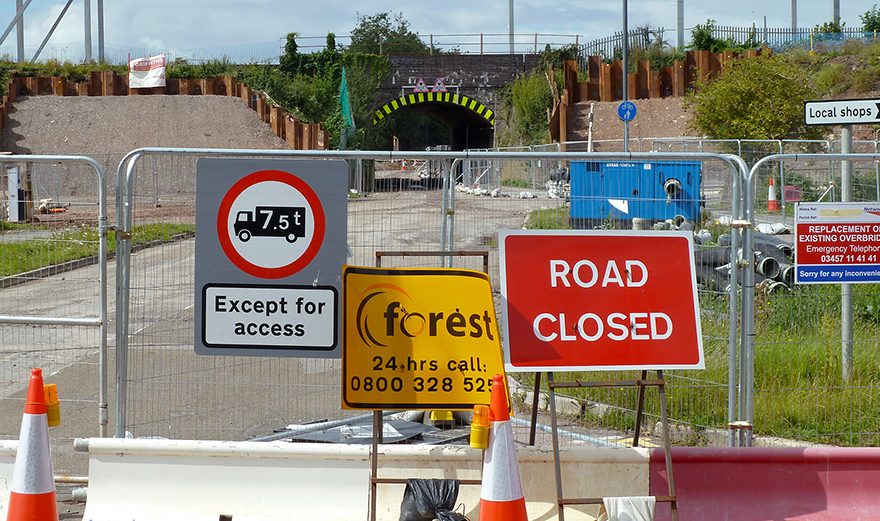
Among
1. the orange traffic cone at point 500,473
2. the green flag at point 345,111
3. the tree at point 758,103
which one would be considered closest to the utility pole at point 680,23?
the green flag at point 345,111

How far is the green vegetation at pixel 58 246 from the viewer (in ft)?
22.7

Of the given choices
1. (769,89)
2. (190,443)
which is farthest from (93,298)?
(769,89)

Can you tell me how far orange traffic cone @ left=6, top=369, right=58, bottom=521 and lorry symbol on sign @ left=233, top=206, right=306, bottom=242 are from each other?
60.7 inches

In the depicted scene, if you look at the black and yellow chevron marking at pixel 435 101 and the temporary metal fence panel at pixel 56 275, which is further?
the black and yellow chevron marking at pixel 435 101

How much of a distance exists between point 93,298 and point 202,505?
2102 mm

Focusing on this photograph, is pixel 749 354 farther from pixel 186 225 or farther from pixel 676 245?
pixel 186 225

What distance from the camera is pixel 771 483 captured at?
602cm

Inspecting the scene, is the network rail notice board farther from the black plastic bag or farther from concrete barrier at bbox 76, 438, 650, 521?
the black plastic bag

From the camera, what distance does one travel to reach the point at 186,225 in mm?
7000

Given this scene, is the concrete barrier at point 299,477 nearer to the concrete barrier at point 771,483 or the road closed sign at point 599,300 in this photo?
the concrete barrier at point 771,483

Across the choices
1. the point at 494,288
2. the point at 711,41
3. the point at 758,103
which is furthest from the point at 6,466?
the point at 711,41

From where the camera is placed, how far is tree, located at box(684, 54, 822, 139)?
32.9m

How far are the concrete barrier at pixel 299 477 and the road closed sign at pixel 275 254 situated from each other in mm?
711

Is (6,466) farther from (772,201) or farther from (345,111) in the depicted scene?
(345,111)
